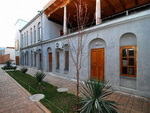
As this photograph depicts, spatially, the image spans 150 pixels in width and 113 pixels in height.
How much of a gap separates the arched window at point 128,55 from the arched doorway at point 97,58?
1169mm

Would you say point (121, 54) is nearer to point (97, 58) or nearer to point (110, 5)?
point (97, 58)

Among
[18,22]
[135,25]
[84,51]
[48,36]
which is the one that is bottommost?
[84,51]

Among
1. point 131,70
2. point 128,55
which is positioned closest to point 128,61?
point 128,55

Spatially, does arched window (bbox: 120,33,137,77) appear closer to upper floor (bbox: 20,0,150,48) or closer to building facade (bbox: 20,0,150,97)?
building facade (bbox: 20,0,150,97)

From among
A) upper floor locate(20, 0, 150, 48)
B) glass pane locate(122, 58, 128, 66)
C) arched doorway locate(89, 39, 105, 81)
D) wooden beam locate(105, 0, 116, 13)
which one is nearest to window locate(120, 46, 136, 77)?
glass pane locate(122, 58, 128, 66)

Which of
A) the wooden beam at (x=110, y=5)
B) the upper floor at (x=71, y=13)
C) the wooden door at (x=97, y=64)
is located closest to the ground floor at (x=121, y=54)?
the wooden door at (x=97, y=64)

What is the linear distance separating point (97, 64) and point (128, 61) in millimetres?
1846

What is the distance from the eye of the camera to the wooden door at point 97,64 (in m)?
5.46

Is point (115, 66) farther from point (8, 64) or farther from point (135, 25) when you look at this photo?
point (8, 64)

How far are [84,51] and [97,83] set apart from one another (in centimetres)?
397

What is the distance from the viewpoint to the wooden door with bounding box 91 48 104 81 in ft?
17.9

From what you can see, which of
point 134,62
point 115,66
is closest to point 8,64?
point 115,66

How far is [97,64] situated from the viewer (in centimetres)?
568

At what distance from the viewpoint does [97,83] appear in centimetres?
247
